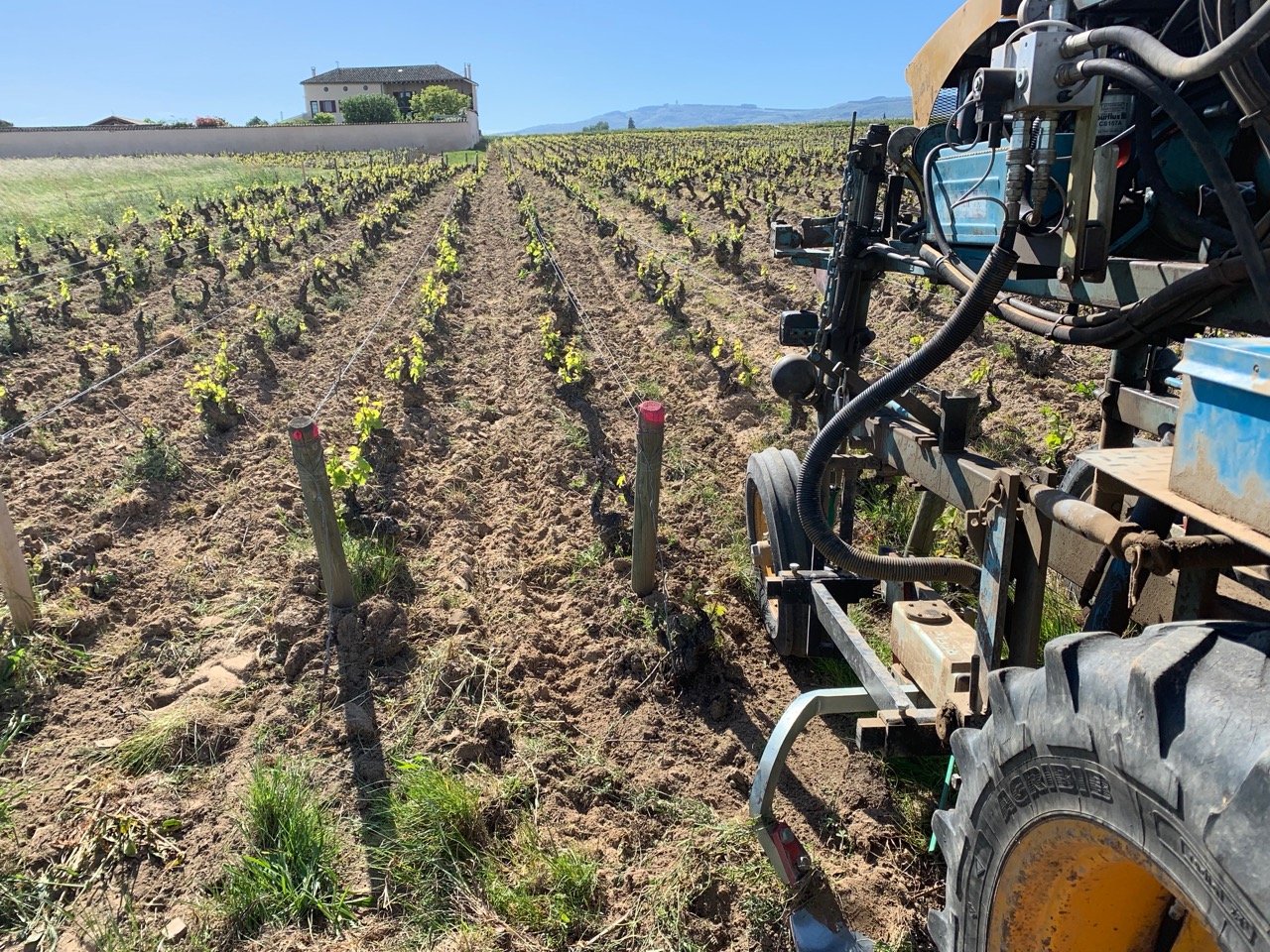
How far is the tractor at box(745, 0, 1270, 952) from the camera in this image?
1201 millimetres

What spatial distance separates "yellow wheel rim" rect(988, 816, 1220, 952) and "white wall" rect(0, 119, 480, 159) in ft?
185

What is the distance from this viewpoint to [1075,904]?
1.55 meters

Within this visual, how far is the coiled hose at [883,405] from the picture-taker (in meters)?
2.07

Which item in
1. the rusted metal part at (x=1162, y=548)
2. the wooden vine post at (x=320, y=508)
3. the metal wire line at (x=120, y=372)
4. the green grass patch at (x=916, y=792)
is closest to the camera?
the rusted metal part at (x=1162, y=548)


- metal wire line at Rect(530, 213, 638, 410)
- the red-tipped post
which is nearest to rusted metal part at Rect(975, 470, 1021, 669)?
the red-tipped post

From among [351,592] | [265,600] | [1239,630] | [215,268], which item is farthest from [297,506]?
[215,268]

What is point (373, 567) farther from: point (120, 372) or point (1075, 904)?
point (120, 372)

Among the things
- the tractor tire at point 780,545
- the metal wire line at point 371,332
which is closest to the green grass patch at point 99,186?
the metal wire line at point 371,332

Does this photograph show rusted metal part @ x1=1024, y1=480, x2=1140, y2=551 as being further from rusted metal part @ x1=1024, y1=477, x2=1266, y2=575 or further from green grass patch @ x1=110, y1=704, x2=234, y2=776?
green grass patch @ x1=110, y1=704, x2=234, y2=776

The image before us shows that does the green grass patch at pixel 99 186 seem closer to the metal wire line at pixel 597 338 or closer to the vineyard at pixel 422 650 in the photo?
the vineyard at pixel 422 650

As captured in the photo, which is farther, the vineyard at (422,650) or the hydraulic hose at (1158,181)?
the vineyard at (422,650)

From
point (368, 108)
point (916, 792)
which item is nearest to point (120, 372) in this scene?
point (916, 792)

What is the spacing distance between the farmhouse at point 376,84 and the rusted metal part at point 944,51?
89.0 meters

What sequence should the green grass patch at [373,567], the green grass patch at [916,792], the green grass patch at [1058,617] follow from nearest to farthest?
the green grass patch at [916,792] < the green grass patch at [1058,617] < the green grass patch at [373,567]
